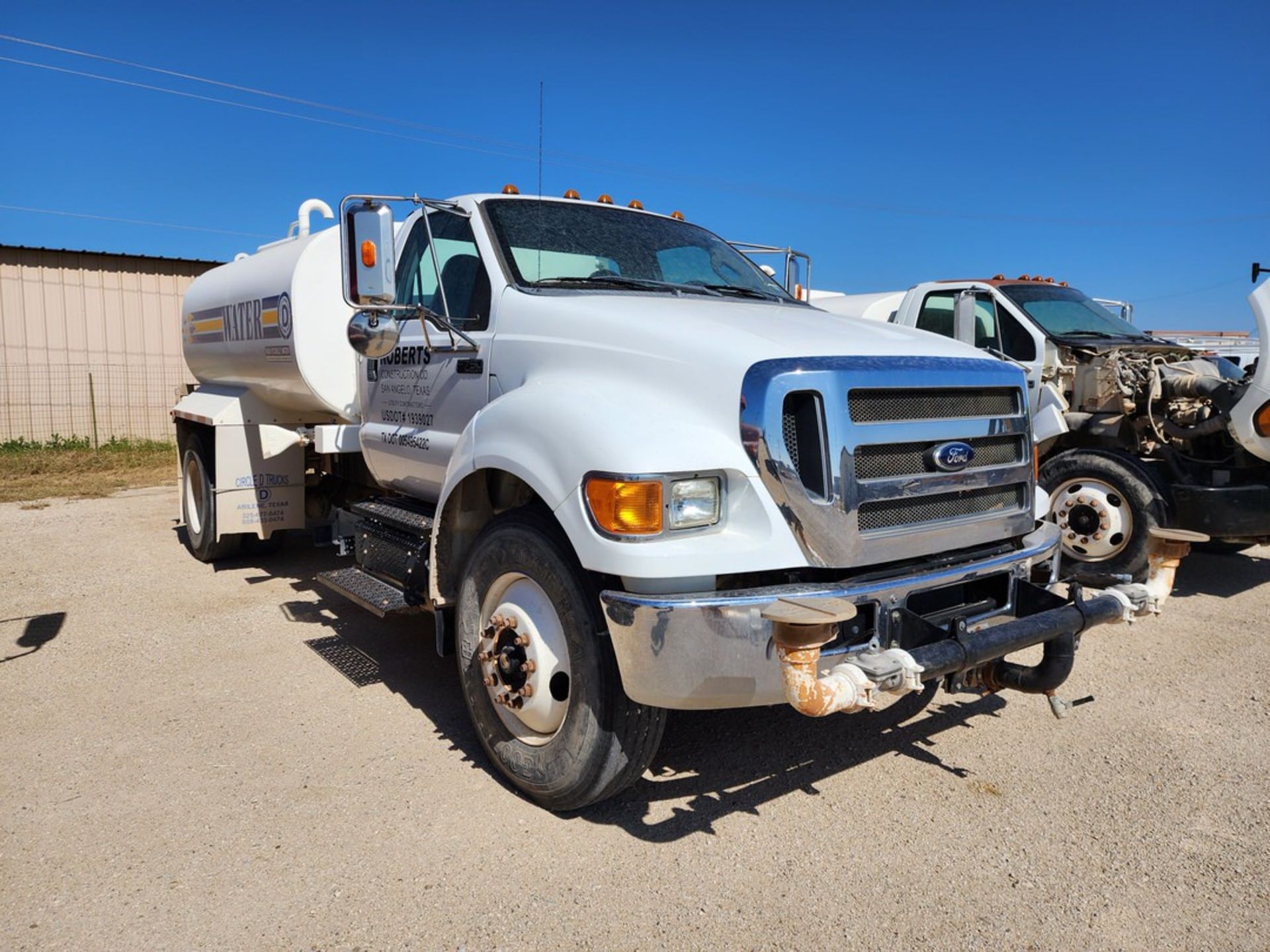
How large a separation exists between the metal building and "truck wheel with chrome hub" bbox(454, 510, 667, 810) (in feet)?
45.6

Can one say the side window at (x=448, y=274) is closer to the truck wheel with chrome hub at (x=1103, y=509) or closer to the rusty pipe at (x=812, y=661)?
the rusty pipe at (x=812, y=661)

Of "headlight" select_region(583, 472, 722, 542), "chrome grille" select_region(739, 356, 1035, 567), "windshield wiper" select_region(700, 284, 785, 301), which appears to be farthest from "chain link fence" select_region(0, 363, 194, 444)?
"chrome grille" select_region(739, 356, 1035, 567)

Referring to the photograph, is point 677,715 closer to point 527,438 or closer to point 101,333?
point 527,438

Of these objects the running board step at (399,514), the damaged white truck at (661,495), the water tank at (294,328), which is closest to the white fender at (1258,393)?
the damaged white truck at (661,495)

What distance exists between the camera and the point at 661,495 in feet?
9.46

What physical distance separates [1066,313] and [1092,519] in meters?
2.48

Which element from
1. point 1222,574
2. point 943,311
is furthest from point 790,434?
point 943,311

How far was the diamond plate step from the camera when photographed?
178 inches

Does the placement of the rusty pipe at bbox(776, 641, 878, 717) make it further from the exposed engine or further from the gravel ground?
the exposed engine

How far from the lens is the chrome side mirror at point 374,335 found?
408 centimetres

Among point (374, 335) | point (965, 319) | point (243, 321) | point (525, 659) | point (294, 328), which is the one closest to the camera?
point (525, 659)

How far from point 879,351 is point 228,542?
6.09 metres

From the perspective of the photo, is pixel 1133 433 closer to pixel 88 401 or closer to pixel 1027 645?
pixel 1027 645

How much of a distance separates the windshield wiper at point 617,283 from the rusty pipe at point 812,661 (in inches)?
77.1
